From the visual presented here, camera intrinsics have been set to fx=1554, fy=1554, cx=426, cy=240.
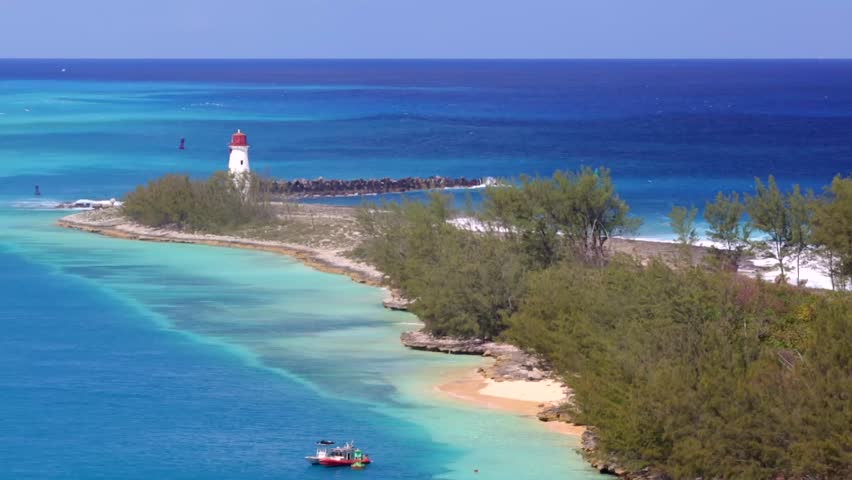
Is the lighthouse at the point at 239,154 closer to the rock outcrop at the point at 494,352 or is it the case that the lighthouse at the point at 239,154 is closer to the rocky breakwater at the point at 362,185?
the rocky breakwater at the point at 362,185

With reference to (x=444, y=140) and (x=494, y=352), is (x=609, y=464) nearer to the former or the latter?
(x=494, y=352)

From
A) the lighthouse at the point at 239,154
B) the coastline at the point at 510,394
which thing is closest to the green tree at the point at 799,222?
the coastline at the point at 510,394

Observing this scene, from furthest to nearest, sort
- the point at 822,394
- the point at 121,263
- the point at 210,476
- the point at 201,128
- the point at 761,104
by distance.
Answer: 1. the point at 761,104
2. the point at 201,128
3. the point at 121,263
4. the point at 210,476
5. the point at 822,394

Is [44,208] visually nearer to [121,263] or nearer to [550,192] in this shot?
[121,263]

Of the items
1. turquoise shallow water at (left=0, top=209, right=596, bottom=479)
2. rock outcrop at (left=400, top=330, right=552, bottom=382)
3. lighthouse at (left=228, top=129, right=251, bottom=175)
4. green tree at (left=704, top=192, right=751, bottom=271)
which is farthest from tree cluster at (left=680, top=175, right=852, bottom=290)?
lighthouse at (left=228, top=129, right=251, bottom=175)

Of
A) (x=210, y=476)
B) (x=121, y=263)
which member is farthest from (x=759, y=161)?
(x=210, y=476)

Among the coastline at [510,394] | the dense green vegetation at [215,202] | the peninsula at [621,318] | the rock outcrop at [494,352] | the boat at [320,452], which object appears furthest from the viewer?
the dense green vegetation at [215,202]

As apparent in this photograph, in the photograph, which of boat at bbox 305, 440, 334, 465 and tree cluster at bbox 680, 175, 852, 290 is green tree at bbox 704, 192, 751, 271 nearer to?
tree cluster at bbox 680, 175, 852, 290
